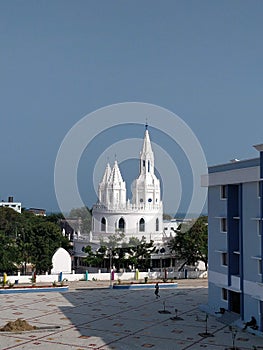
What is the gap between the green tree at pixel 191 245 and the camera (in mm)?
34375

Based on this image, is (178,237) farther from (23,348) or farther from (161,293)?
(23,348)

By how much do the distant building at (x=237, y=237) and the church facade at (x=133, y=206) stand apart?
19.0 meters

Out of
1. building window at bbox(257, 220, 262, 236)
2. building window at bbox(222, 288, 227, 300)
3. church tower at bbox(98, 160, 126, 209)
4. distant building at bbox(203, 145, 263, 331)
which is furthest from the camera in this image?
church tower at bbox(98, 160, 126, 209)

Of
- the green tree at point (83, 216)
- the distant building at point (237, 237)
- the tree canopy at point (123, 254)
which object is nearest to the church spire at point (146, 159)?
the green tree at point (83, 216)

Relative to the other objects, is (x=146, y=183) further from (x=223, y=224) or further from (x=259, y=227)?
(x=259, y=227)

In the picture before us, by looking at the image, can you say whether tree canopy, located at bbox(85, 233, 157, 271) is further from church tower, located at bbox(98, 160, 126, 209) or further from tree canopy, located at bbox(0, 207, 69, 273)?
church tower, located at bbox(98, 160, 126, 209)

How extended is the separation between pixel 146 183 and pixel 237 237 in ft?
84.3

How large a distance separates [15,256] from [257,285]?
2069cm

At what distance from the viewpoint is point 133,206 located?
141 ft

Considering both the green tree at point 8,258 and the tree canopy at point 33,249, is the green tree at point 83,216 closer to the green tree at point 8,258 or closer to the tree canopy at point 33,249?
the tree canopy at point 33,249

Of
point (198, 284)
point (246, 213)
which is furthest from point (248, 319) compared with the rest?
point (198, 284)

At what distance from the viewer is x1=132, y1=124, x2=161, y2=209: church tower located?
4481cm

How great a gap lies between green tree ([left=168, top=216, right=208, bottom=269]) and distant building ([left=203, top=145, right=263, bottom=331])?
522 inches

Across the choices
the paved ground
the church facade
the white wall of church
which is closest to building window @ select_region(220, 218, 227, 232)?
the paved ground
